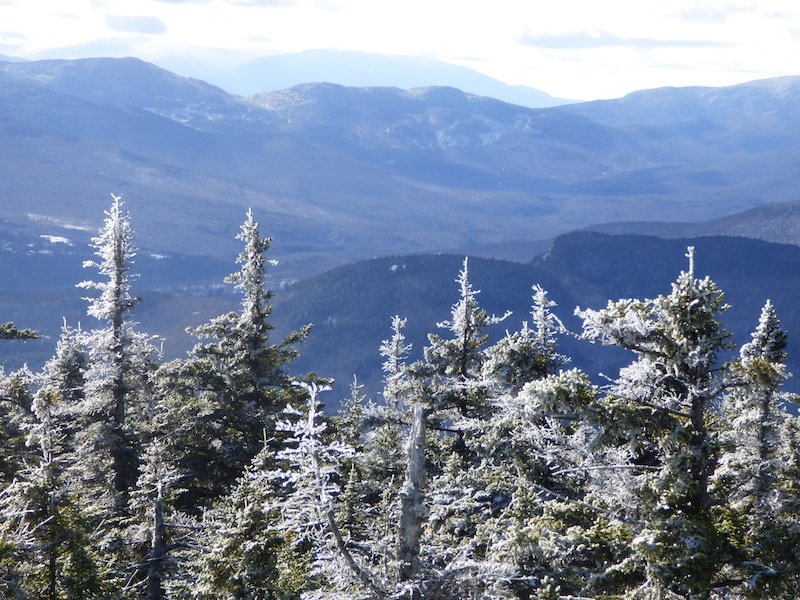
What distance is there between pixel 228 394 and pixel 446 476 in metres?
11.9

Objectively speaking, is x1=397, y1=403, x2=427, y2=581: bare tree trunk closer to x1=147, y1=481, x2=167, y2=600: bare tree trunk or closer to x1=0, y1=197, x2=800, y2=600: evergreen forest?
x1=0, y1=197, x2=800, y2=600: evergreen forest

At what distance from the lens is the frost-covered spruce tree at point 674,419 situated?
29.5ft

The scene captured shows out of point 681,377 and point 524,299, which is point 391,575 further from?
point 524,299

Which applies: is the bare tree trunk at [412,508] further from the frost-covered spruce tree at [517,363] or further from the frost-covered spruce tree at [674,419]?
the frost-covered spruce tree at [517,363]

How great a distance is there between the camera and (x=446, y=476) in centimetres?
1557

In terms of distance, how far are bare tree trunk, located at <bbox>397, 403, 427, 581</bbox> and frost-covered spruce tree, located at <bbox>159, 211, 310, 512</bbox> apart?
15309mm

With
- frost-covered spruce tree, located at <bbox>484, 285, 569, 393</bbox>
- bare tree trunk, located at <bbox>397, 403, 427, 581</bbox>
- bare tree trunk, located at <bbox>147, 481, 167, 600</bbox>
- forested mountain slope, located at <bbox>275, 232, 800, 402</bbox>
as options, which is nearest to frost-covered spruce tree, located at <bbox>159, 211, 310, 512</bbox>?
bare tree trunk, located at <bbox>147, 481, 167, 600</bbox>

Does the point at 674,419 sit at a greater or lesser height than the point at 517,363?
greater

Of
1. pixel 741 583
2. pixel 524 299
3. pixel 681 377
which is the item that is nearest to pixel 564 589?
pixel 741 583

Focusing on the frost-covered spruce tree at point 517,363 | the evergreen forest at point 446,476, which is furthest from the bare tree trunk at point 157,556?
the frost-covered spruce tree at point 517,363

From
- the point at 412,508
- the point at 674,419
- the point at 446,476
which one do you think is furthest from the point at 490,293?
the point at 412,508

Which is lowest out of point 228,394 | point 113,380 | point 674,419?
point 228,394

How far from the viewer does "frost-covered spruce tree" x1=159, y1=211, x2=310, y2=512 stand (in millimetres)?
24578

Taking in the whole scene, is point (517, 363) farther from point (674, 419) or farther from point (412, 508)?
point (412, 508)
